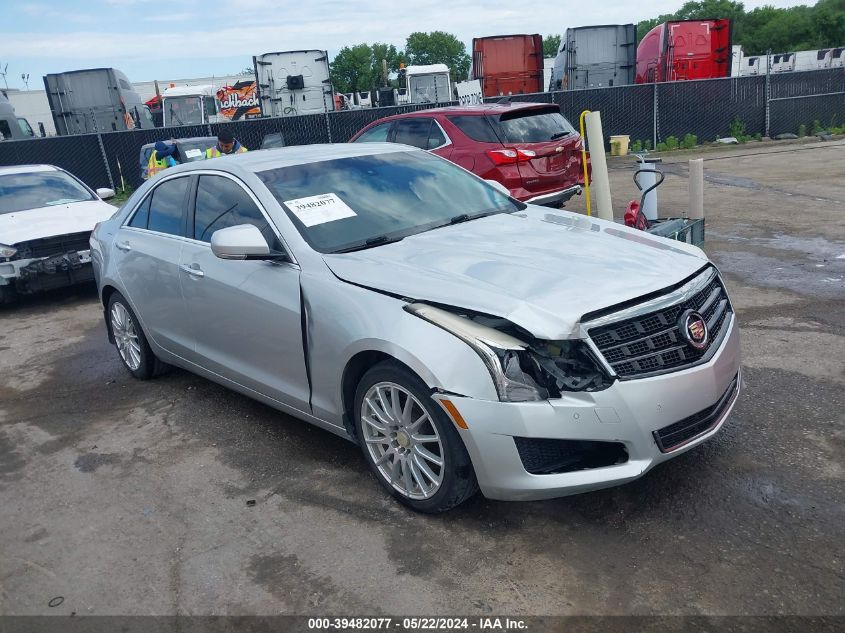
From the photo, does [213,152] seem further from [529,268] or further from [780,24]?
[780,24]

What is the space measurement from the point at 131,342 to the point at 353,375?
2.88 meters

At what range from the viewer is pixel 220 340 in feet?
15.0

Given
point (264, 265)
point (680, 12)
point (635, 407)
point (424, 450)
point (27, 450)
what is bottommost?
point (27, 450)

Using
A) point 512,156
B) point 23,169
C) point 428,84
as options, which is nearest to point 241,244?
point 512,156

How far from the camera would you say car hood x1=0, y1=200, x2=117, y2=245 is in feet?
A: 28.1

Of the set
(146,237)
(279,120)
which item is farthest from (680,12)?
(146,237)

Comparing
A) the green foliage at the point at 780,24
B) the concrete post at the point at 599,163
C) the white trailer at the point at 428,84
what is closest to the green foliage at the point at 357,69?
the green foliage at the point at 780,24

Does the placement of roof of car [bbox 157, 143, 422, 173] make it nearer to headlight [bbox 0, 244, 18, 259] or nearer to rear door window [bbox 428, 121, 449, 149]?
headlight [bbox 0, 244, 18, 259]

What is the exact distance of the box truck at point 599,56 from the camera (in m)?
22.1

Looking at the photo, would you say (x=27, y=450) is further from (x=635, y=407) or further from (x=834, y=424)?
(x=834, y=424)

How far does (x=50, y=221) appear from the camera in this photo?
29.2 ft

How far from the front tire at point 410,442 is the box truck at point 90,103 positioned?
2147 cm

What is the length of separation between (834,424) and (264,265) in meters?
3.19

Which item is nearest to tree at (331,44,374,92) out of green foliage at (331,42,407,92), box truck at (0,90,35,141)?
green foliage at (331,42,407,92)
